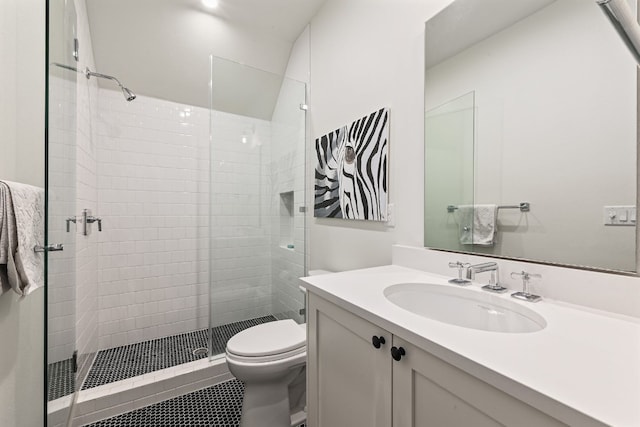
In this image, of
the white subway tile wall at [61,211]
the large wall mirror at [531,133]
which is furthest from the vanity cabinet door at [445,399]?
the white subway tile wall at [61,211]

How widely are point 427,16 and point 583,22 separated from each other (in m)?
0.66

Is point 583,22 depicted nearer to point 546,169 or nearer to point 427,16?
point 546,169

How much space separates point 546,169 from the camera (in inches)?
37.1

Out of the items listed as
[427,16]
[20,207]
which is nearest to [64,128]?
[20,207]

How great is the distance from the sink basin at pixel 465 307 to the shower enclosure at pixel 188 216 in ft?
4.37

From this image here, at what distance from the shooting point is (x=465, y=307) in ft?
3.27

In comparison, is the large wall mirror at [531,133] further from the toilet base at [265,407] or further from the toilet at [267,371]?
the toilet base at [265,407]

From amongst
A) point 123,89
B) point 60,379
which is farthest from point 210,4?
point 60,379

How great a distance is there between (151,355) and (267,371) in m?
1.37

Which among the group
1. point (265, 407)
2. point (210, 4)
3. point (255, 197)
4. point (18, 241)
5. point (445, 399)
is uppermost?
point (210, 4)

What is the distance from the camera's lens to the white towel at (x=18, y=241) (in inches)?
28.2

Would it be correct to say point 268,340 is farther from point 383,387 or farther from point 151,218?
point 151,218

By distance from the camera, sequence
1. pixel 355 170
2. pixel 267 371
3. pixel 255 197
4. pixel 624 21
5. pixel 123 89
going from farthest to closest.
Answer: pixel 255 197 → pixel 123 89 → pixel 355 170 → pixel 267 371 → pixel 624 21

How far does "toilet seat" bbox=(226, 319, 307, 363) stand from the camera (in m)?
1.39
